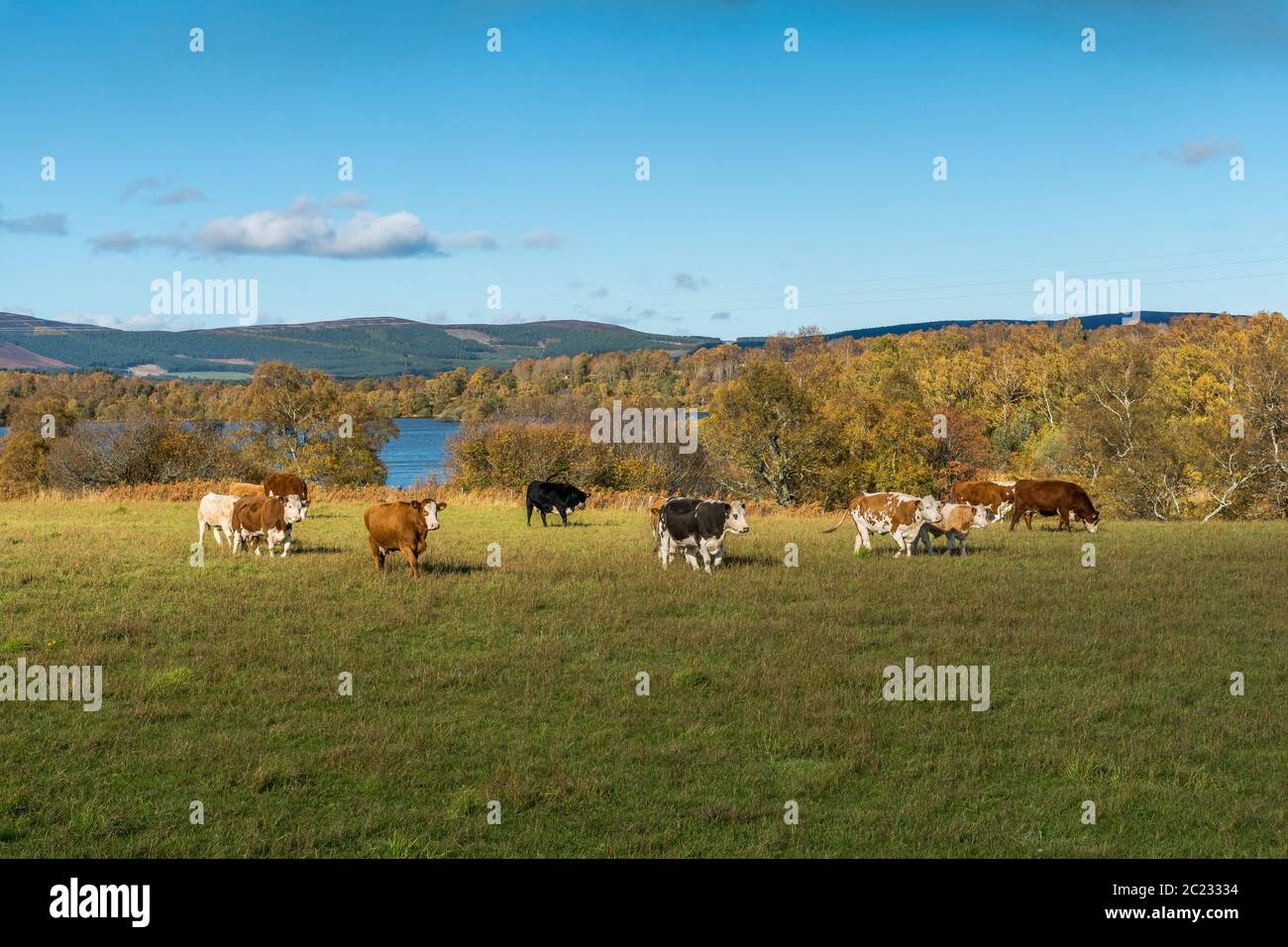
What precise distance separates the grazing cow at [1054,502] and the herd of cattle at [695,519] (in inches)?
1.1

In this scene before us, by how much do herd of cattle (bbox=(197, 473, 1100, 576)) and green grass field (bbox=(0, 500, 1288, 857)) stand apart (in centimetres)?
76

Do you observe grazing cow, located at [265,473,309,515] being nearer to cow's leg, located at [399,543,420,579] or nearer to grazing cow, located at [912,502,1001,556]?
cow's leg, located at [399,543,420,579]

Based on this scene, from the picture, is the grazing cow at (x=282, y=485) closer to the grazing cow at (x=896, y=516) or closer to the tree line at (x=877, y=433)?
the grazing cow at (x=896, y=516)

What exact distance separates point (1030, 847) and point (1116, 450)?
67847 millimetres

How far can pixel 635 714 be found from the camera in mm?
11094

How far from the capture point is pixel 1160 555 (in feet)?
78.0

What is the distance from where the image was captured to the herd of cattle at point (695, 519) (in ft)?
64.9

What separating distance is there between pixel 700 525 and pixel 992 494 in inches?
556

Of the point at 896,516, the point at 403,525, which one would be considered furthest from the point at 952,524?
the point at 403,525

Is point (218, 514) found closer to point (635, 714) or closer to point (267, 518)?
point (267, 518)

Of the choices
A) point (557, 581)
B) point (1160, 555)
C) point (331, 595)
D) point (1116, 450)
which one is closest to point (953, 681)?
point (557, 581)

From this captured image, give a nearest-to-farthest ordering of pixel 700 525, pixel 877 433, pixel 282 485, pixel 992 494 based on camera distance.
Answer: pixel 700 525 → pixel 282 485 → pixel 992 494 → pixel 877 433
